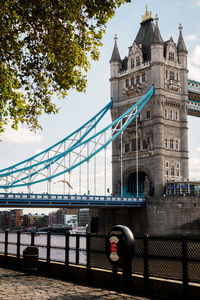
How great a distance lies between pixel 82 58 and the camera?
13.8m

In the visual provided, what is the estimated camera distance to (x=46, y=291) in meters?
9.26

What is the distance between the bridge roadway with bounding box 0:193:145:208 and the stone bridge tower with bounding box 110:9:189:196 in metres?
5.35

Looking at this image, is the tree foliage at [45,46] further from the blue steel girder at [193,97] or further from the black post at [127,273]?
the blue steel girder at [193,97]

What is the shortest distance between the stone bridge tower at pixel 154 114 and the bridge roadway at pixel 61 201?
17.6ft

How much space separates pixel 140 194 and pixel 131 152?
653 centimetres

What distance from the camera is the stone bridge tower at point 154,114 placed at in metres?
59.8

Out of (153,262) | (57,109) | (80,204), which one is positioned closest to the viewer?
(153,262)

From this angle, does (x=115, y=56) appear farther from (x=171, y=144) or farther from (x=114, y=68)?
(x=171, y=144)

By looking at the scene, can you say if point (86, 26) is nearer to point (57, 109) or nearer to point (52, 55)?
point (52, 55)

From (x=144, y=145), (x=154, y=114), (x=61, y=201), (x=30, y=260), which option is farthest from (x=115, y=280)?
(x=144, y=145)

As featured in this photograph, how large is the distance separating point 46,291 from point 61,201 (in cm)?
3976

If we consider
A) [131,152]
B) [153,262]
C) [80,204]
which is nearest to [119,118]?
[131,152]

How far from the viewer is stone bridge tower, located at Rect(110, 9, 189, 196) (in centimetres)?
5981

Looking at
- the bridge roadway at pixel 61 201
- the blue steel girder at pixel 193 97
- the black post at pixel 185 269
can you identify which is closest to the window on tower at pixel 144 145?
the bridge roadway at pixel 61 201
